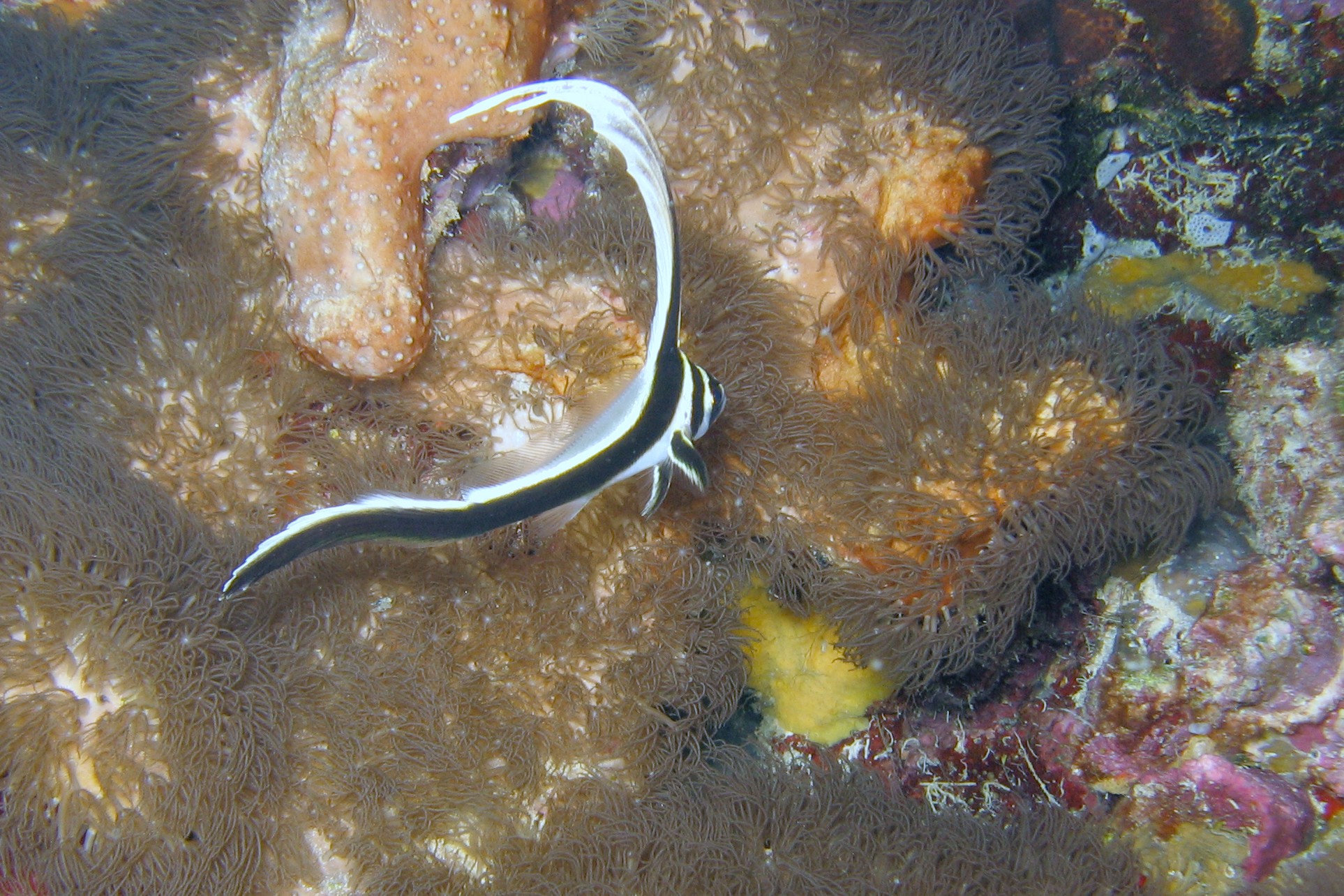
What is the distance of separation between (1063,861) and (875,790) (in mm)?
742

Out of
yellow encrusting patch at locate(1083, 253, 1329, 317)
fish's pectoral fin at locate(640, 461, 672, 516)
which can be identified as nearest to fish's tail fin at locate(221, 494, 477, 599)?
fish's pectoral fin at locate(640, 461, 672, 516)

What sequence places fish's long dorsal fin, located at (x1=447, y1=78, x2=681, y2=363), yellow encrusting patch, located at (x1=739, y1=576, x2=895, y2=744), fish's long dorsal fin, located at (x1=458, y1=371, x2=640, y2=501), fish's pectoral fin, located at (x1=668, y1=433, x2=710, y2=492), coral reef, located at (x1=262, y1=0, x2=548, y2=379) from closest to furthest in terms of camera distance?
fish's long dorsal fin, located at (x1=447, y1=78, x2=681, y2=363) → fish's long dorsal fin, located at (x1=458, y1=371, x2=640, y2=501) → fish's pectoral fin, located at (x1=668, y1=433, x2=710, y2=492) → coral reef, located at (x1=262, y1=0, x2=548, y2=379) → yellow encrusting patch, located at (x1=739, y1=576, x2=895, y2=744)

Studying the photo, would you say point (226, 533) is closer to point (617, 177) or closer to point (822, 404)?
point (617, 177)

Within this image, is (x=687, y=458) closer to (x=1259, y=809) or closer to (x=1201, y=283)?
(x=1259, y=809)

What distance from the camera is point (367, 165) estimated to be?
2803 millimetres

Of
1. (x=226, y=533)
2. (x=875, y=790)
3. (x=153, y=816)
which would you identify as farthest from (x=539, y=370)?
(x=875, y=790)

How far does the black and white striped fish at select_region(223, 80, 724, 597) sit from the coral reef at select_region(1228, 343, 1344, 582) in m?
2.43

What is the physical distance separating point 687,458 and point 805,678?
7.66 feet

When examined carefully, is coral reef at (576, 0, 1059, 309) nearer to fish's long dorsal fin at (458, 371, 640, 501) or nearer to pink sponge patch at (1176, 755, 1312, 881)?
fish's long dorsal fin at (458, 371, 640, 501)

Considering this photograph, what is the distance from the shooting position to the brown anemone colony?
264 cm

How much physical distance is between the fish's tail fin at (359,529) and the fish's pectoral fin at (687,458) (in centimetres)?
66

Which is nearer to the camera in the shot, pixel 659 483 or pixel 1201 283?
pixel 659 483

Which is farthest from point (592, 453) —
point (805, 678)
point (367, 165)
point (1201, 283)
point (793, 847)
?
point (1201, 283)

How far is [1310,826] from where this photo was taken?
2623 mm
